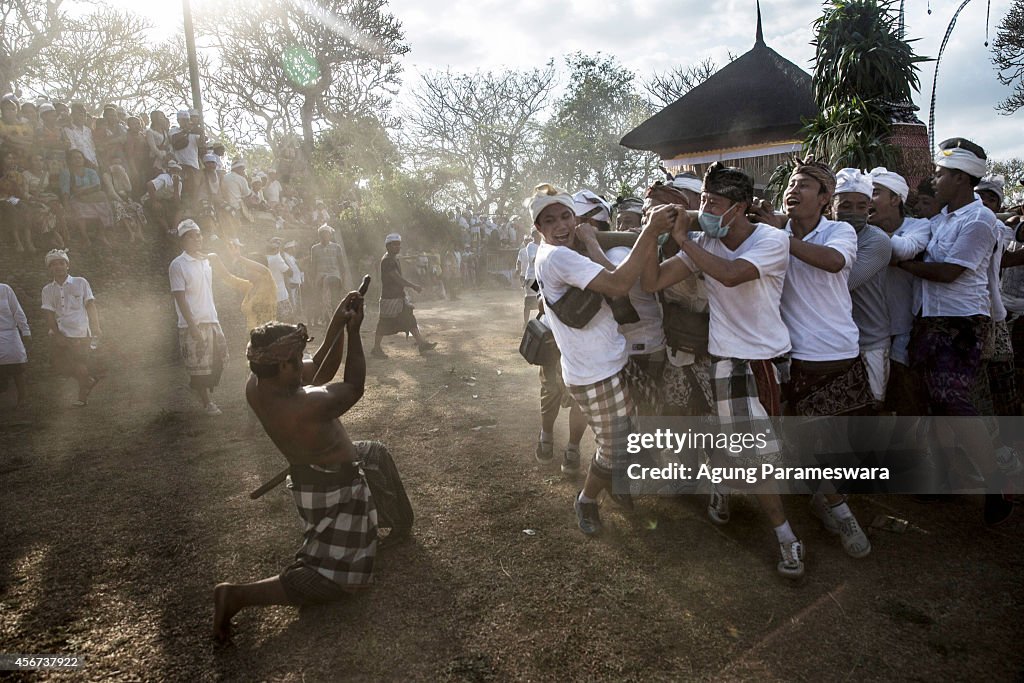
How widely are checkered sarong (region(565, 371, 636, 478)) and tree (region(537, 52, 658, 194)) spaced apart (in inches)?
1298

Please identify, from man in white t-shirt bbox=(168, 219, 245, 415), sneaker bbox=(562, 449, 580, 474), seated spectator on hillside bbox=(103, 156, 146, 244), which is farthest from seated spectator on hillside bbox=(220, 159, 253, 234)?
sneaker bbox=(562, 449, 580, 474)

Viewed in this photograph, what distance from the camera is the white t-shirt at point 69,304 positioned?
293 inches

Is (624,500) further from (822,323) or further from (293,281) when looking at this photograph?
(293,281)

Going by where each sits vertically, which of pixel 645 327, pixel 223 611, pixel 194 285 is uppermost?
pixel 194 285

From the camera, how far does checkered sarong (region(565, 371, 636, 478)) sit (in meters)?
3.47

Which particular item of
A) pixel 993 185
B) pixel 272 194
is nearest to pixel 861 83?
pixel 993 185

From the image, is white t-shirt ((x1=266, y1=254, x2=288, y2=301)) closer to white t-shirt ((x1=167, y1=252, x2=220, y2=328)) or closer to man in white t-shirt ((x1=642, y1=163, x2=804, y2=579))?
white t-shirt ((x1=167, y1=252, x2=220, y2=328))

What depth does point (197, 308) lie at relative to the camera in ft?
21.2

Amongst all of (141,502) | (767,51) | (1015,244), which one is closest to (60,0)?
(767,51)

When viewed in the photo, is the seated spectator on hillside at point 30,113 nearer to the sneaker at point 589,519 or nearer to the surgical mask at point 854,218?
the sneaker at point 589,519

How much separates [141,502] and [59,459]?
69.0 inches

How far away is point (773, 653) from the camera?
2611mm

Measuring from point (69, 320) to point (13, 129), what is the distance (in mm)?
5347

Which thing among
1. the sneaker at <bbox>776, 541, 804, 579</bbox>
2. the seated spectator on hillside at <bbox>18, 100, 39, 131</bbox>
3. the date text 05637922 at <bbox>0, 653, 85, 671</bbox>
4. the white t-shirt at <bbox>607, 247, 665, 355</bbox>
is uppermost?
the seated spectator on hillside at <bbox>18, 100, 39, 131</bbox>
